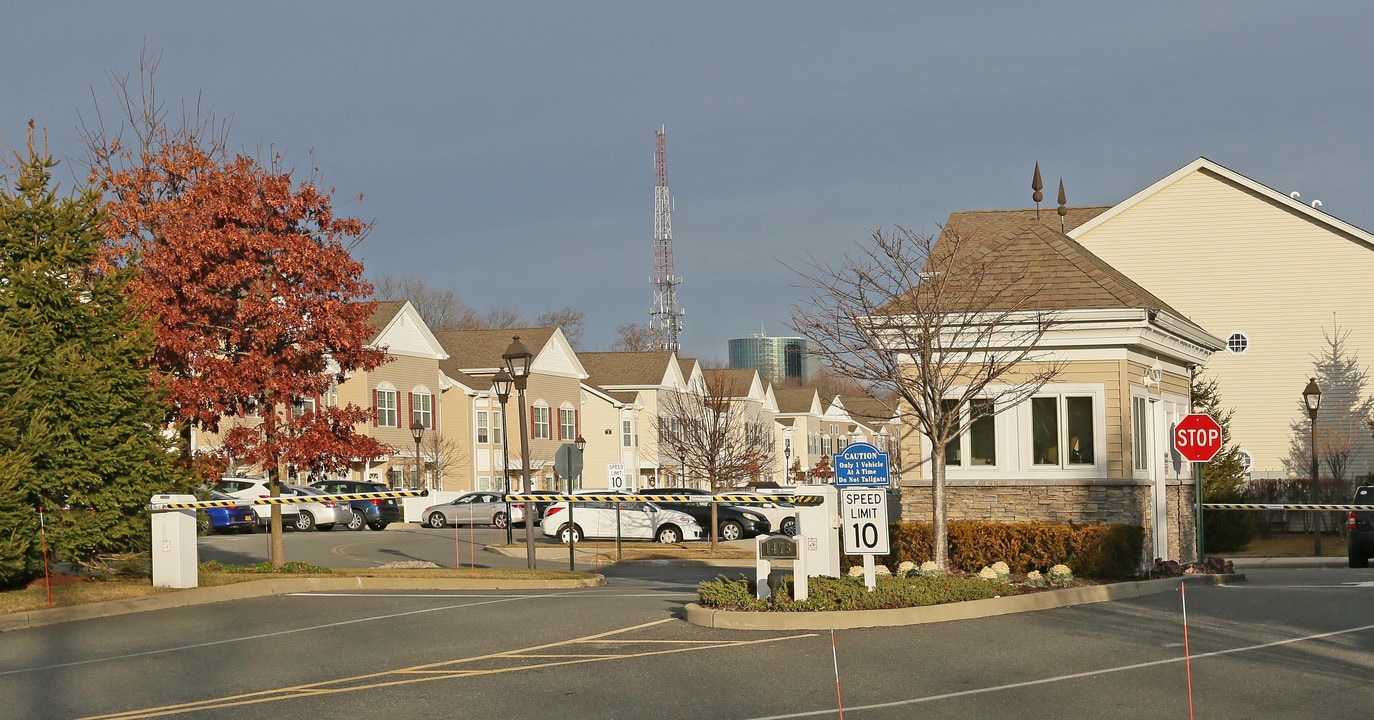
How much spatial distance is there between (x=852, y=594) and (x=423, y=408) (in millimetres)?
48483

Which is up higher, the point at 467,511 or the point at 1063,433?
the point at 1063,433

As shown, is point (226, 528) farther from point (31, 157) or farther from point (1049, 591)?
point (1049, 591)

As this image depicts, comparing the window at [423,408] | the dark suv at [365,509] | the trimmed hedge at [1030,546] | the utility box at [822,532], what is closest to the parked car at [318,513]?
the dark suv at [365,509]

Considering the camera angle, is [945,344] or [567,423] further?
[567,423]

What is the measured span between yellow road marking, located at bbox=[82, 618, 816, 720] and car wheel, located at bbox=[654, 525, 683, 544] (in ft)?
78.2

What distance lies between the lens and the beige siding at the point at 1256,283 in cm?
4550

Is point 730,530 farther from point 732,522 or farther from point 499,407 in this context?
point 499,407

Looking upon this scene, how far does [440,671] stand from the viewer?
1205 centimetres

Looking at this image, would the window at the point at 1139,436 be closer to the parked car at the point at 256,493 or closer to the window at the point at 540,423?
the parked car at the point at 256,493

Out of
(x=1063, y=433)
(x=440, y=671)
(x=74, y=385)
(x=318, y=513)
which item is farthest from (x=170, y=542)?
(x=318, y=513)

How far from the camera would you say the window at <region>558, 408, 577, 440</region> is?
71625mm

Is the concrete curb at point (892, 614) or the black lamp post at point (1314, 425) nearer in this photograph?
the concrete curb at point (892, 614)

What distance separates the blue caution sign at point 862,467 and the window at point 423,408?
47.3 meters

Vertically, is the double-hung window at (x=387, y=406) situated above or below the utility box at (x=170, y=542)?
above
